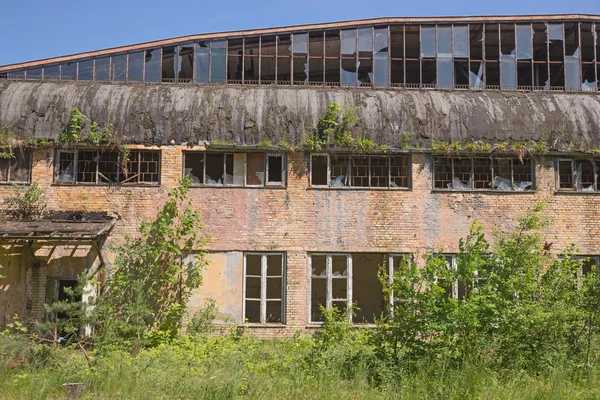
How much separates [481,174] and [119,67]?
15.9m

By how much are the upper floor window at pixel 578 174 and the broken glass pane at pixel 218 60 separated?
1334 centimetres

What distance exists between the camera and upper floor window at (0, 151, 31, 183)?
15719mm

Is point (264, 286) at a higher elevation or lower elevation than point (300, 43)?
lower

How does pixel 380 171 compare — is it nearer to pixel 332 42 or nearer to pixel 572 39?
pixel 332 42

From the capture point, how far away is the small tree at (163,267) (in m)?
14.8

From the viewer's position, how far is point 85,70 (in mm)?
25750

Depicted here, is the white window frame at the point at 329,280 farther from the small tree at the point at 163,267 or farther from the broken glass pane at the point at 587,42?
the broken glass pane at the point at 587,42

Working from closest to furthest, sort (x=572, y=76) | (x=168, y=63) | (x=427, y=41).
A: (x=572, y=76) < (x=427, y=41) < (x=168, y=63)

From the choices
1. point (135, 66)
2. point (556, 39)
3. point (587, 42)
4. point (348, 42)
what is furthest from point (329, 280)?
point (587, 42)

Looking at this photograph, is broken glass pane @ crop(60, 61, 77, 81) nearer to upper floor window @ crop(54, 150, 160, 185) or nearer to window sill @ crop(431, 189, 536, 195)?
upper floor window @ crop(54, 150, 160, 185)

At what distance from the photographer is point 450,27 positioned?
24156 mm

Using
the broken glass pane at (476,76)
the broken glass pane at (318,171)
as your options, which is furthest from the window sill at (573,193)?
the broken glass pane at (476,76)

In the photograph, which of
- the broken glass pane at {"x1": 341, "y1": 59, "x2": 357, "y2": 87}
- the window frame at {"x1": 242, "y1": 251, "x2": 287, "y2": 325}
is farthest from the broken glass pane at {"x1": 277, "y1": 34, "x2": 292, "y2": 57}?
the window frame at {"x1": 242, "y1": 251, "x2": 287, "y2": 325}

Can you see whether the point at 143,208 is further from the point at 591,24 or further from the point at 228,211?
the point at 591,24
